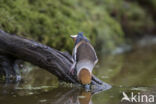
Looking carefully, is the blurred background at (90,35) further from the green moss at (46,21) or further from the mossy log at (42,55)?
the mossy log at (42,55)

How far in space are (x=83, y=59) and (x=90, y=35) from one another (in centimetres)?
603

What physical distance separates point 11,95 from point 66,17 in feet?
18.7

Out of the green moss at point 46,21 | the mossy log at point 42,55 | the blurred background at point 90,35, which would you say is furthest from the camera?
the green moss at point 46,21

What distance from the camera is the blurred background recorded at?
652cm

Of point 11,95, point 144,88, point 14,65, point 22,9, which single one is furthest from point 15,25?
point 144,88

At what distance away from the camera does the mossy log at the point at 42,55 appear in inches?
273

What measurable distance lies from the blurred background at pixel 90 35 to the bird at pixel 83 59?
1.16 feet

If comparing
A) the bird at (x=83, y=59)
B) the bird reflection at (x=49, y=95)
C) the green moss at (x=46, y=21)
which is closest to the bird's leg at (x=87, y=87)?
the bird reflection at (x=49, y=95)

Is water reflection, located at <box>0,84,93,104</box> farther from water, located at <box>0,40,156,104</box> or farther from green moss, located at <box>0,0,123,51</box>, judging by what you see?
green moss, located at <box>0,0,123,51</box>

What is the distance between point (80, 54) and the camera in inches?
241

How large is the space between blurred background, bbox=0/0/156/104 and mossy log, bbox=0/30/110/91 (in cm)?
30

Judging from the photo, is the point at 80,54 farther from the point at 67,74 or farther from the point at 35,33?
the point at 35,33

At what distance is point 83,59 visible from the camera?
Result: 6.10 m

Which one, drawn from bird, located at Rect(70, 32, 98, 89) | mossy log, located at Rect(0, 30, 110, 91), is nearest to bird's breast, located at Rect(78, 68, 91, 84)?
bird, located at Rect(70, 32, 98, 89)
